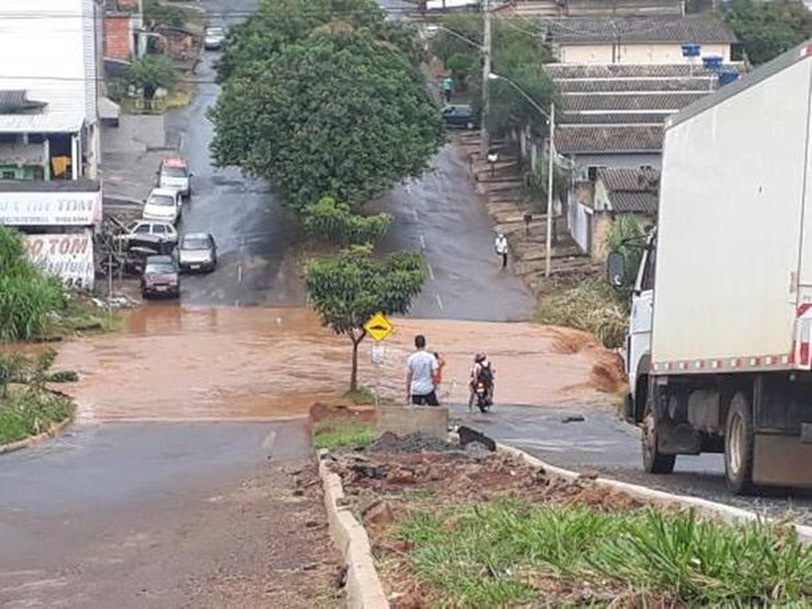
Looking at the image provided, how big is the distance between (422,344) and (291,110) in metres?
36.2

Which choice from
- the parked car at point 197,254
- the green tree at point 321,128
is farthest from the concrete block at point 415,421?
the green tree at point 321,128

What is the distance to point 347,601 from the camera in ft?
30.5

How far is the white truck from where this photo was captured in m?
12.4

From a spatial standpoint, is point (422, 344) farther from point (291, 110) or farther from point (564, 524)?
point (291, 110)

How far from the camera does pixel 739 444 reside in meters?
14.8

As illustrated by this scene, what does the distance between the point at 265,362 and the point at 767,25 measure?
5205 cm

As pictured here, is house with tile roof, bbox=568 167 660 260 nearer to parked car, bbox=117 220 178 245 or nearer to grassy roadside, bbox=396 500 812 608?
parked car, bbox=117 220 178 245

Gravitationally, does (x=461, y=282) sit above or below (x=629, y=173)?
below

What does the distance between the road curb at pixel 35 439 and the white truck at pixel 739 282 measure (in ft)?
38.9

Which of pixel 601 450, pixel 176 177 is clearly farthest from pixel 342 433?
pixel 176 177

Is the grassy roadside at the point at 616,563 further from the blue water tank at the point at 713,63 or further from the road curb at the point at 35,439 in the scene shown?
the blue water tank at the point at 713,63

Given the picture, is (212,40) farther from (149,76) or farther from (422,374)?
(422,374)

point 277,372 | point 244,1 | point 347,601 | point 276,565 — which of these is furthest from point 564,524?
point 244,1

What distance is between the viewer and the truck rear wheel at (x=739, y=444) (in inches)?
568
